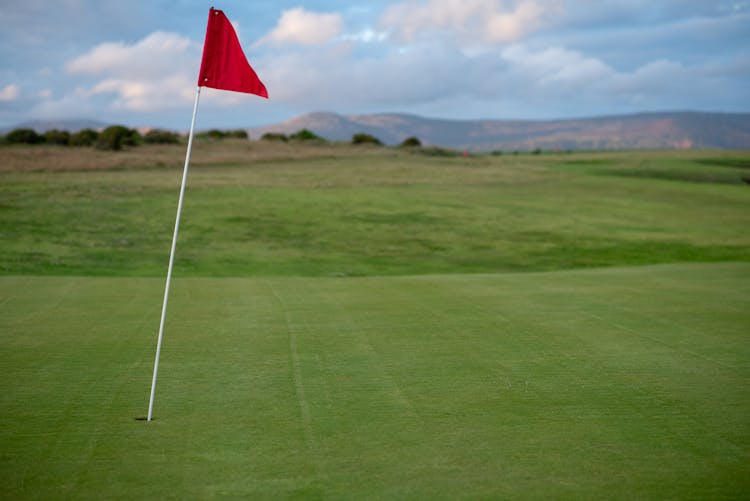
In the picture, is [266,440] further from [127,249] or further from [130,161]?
[130,161]

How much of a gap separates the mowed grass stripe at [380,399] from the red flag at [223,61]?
11.3ft

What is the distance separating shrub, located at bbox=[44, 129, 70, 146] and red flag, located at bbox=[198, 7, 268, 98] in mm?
60255

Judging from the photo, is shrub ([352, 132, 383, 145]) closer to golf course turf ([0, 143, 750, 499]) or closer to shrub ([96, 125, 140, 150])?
shrub ([96, 125, 140, 150])

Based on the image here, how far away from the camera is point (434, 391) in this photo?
8555 millimetres

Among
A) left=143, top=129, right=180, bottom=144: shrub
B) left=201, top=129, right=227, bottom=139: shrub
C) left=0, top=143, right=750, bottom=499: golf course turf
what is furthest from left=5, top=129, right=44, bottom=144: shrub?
left=0, top=143, right=750, bottom=499: golf course turf

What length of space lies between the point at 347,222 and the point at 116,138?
33420 mm

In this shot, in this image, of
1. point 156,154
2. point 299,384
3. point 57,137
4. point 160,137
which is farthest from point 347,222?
point 160,137

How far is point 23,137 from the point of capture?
6312cm

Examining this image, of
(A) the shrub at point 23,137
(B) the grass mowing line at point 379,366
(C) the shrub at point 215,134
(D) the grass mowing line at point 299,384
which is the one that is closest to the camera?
(D) the grass mowing line at point 299,384

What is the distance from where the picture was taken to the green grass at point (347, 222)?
96.4 feet

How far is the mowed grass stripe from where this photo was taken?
6008 mm

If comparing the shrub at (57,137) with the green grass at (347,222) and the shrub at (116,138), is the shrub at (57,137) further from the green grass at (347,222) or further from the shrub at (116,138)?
the green grass at (347,222)

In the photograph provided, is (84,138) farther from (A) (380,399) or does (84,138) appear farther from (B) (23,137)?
(A) (380,399)

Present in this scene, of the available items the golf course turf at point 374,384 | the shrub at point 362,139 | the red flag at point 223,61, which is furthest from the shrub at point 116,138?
the red flag at point 223,61
